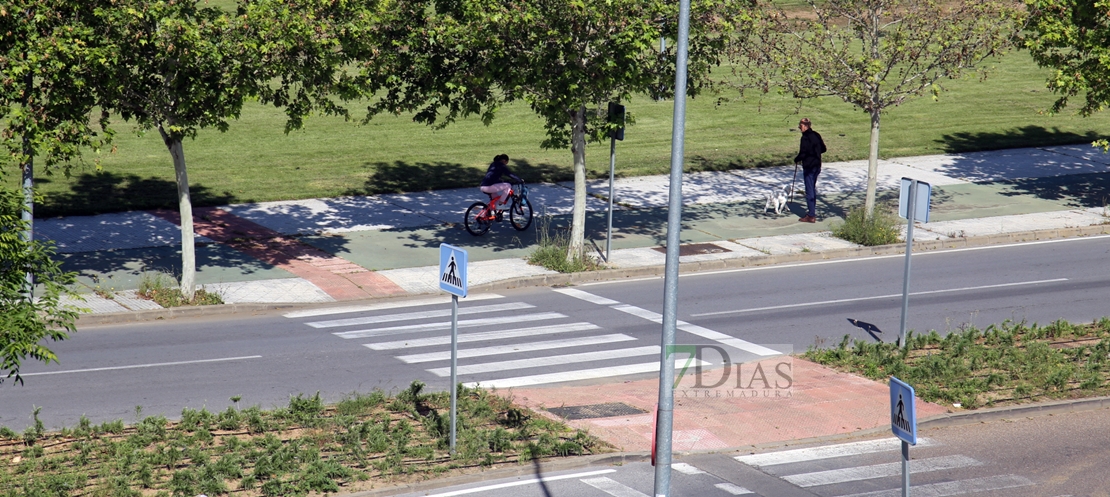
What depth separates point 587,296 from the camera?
763 inches

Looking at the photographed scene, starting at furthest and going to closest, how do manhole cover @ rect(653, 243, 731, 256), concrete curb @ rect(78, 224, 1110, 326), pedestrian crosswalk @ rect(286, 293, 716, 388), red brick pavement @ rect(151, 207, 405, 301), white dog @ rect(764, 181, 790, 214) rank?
white dog @ rect(764, 181, 790, 214) < manhole cover @ rect(653, 243, 731, 256) < red brick pavement @ rect(151, 207, 405, 301) < concrete curb @ rect(78, 224, 1110, 326) < pedestrian crosswalk @ rect(286, 293, 716, 388)

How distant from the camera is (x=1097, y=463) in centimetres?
1215

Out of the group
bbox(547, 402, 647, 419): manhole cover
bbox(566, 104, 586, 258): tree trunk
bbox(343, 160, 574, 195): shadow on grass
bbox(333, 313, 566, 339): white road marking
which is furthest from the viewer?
bbox(343, 160, 574, 195): shadow on grass

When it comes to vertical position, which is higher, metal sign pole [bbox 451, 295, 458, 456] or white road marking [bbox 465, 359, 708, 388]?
metal sign pole [bbox 451, 295, 458, 456]

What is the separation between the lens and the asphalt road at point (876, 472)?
1130 cm

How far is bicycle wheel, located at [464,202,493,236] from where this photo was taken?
23.0 m

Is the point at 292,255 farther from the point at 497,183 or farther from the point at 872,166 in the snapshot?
the point at 872,166

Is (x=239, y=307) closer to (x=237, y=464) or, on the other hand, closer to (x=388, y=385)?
(x=388, y=385)

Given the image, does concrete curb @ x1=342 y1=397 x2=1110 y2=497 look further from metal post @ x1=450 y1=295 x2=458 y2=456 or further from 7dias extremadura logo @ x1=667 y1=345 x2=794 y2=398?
7dias extremadura logo @ x1=667 y1=345 x2=794 y2=398

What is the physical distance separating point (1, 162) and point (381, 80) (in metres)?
10.2

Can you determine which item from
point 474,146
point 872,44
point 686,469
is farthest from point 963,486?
point 474,146

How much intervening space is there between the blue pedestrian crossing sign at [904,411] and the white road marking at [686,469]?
3323 millimetres

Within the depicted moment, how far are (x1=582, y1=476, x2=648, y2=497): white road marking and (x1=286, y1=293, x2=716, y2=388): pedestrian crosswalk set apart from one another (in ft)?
10.3

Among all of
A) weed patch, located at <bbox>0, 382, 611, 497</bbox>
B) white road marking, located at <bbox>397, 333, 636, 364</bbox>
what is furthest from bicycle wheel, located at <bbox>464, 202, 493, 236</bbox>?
weed patch, located at <bbox>0, 382, 611, 497</bbox>
